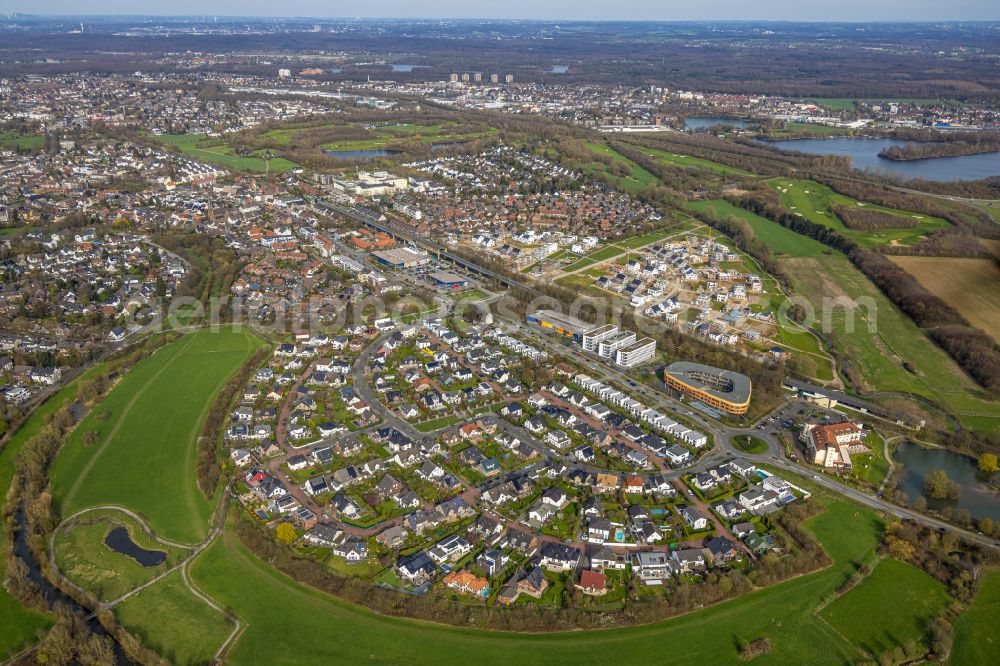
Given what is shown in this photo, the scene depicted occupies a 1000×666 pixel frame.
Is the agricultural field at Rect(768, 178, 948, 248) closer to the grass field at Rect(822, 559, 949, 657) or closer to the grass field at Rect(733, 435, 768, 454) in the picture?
the grass field at Rect(733, 435, 768, 454)

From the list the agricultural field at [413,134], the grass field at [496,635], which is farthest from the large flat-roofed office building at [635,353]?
the agricultural field at [413,134]

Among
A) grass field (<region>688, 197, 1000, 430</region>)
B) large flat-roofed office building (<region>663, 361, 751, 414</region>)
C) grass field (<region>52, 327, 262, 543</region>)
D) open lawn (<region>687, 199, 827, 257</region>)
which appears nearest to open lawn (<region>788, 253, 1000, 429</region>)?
grass field (<region>688, 197, 1000, 430</region>)

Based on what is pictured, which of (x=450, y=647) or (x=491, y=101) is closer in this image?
(x=450, y=647)

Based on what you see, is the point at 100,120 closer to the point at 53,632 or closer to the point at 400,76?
the point at 400,76

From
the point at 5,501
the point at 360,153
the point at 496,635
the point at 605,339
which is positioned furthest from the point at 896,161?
the point at 5,501

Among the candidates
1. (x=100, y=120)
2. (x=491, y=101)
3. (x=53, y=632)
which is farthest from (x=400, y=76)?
(x=53, y=632)

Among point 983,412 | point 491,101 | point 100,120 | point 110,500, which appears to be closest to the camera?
point 110,500

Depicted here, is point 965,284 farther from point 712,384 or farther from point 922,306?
point 712,384
